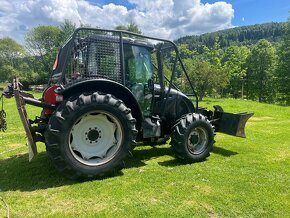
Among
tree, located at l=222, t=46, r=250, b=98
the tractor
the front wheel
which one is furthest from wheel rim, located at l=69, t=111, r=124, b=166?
tree, located at l=222, t=46, r=250, b=98

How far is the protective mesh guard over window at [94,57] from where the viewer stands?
16.5 ft

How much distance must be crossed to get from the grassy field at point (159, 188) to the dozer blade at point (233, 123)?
19.9 inches

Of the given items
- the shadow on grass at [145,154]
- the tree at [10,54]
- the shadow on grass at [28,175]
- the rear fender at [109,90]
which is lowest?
the shadow on grass at [145,154]

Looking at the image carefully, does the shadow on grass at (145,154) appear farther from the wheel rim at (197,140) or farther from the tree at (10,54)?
the tree at (10,54)

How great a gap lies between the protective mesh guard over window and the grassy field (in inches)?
69.8

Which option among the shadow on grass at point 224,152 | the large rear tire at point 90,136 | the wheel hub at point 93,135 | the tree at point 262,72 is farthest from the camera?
the tree at point 262,72

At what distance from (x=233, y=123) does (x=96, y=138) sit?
10.9 ft

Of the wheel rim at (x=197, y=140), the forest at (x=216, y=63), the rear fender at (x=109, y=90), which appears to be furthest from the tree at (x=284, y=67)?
the rear fender at (x=109, y=90)

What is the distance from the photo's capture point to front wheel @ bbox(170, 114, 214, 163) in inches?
221

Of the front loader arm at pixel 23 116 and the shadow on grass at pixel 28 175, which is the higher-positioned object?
the front loader arm at pixel 23 116

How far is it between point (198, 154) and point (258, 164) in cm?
119

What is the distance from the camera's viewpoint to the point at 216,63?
140 feet

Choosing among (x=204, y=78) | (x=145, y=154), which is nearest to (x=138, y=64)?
(x=145, y=154)

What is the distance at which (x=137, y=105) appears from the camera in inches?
207
